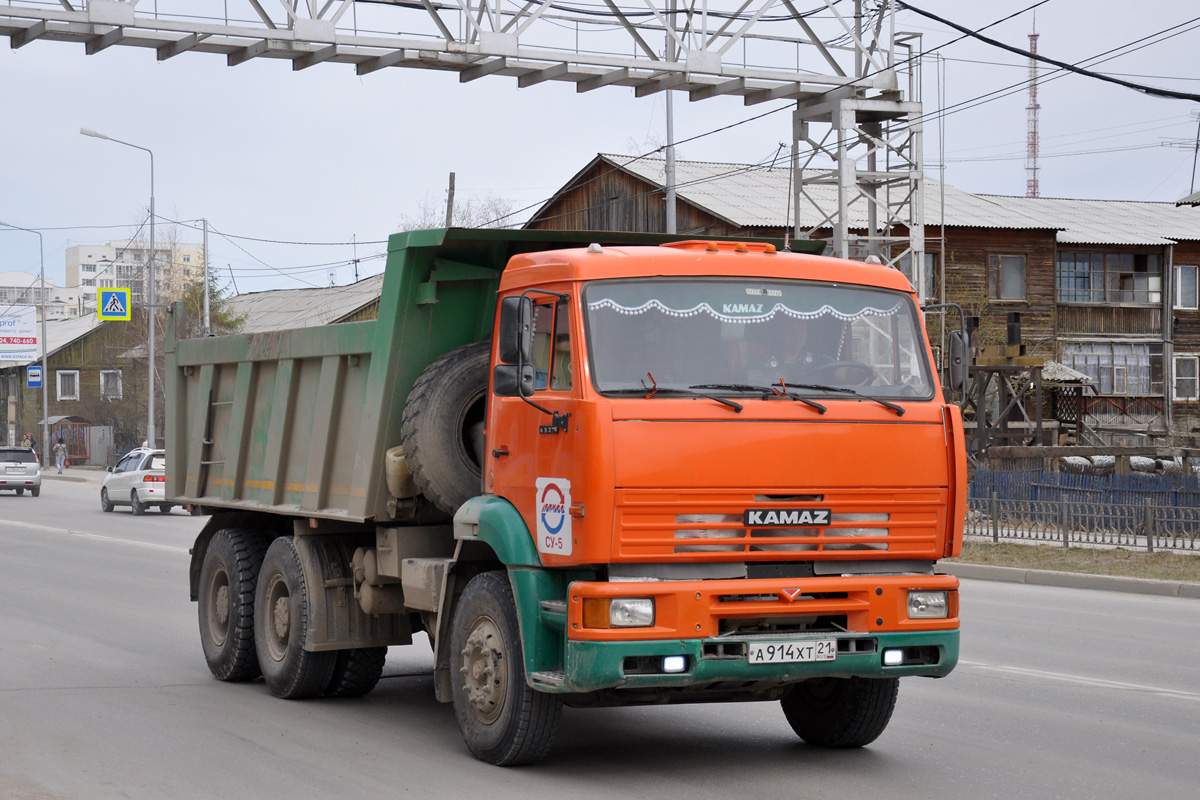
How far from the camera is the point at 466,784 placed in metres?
6.73

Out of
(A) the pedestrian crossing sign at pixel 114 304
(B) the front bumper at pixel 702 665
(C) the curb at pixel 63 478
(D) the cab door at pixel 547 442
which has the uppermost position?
(A) the pedestrian crossing sign at pixel 114 304

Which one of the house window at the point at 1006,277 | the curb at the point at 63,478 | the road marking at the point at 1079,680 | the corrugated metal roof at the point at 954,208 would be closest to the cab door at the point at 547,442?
the road marking at the point at 1079,680

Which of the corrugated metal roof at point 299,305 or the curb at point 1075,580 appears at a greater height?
the corrugated metal roof at point 299,305

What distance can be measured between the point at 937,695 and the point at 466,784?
390 cm

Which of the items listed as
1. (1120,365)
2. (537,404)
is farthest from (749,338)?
(1120,365)

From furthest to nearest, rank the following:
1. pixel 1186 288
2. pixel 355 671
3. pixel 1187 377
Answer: pixel 1186 288 < pixel 1187 377 < pixel 355 671

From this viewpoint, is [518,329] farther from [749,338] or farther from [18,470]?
[18,470]

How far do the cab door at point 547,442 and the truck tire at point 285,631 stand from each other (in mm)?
2600

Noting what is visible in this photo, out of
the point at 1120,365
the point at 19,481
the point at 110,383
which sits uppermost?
the point at 110,383

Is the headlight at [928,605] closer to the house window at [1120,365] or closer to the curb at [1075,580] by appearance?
the curb at [1075,580]

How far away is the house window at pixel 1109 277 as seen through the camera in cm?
4969

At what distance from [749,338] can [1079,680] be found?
4.61m

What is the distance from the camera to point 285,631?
9.55 meters

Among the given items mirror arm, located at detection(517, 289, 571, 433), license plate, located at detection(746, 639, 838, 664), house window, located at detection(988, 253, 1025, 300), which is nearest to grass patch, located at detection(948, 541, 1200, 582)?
license plate, located at detection(746, 639, 838, 664)
